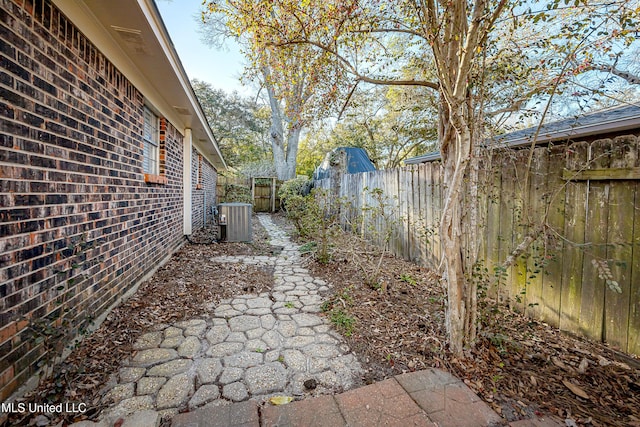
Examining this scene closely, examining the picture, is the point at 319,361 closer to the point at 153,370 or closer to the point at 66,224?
the point at 153,370

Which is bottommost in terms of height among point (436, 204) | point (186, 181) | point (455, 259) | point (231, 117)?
point (455, 259)

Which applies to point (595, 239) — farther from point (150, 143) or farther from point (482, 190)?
point (150, 143)

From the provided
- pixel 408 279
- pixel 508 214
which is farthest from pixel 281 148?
pixel 508 214

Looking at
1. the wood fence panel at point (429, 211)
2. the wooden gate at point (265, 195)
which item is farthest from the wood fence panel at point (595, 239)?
the wooden gate at point (265, 195)

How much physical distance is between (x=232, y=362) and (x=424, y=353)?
1418 millimetres

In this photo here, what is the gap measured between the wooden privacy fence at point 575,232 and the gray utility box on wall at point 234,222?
15.4ft

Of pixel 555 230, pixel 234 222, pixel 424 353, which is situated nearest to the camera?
pixel 424 353

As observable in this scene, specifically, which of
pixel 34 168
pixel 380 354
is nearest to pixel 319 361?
pixel 380 354

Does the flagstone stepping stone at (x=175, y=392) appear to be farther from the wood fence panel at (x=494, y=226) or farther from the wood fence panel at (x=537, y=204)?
the wood fence panel at (x=494, y=226)

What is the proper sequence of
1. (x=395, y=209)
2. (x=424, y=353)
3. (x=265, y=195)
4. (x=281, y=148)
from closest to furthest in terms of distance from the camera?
(x=424, y=353) → (x=395, y=209) → (x=265, y=195) → (x=281, y=148)

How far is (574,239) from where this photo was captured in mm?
2385

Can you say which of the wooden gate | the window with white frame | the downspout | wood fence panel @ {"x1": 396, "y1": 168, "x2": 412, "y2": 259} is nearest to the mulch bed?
wood fence panel @ {"x1": 396, "y1": 168, "x2": 412, "y2": 259}

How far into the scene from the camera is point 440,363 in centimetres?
205

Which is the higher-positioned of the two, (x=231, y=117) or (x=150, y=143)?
(x=231, y=117)
